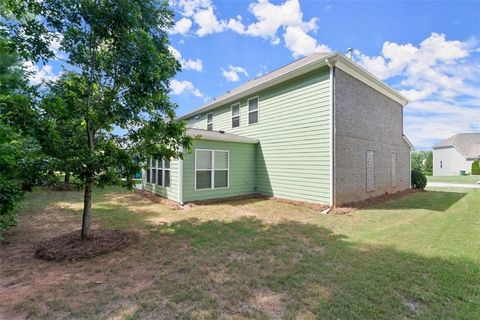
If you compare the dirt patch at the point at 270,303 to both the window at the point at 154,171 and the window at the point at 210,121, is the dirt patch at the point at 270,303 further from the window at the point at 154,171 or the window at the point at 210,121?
the window at the point at 210,121

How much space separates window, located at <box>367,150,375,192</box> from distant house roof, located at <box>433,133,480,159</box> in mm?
39340

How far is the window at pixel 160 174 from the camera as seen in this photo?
32.7 feet

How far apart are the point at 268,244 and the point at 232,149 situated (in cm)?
616

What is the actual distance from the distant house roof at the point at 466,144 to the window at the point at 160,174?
47.5m

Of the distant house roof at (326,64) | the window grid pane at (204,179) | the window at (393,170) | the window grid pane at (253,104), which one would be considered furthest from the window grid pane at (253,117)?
the window at (393,170)

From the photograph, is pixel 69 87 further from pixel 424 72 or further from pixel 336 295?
pixel 424 72

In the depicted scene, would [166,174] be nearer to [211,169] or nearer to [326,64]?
[211,169]

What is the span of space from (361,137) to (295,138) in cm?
299

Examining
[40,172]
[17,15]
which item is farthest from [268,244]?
[17,15]

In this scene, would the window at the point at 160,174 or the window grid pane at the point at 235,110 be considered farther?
the window grid pane at the point at 235,110

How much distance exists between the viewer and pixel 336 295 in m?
2.87

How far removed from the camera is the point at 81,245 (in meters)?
4.46

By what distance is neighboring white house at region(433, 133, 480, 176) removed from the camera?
36656 millimetres

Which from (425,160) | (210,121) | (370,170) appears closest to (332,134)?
(370,170)
